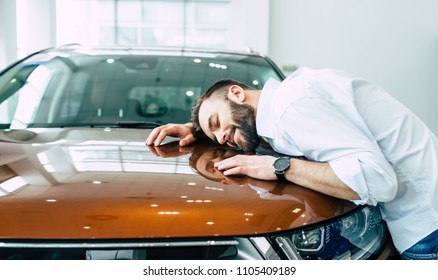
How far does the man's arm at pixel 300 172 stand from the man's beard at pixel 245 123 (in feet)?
Answer: 0.53

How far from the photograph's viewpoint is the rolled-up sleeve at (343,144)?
1.16m

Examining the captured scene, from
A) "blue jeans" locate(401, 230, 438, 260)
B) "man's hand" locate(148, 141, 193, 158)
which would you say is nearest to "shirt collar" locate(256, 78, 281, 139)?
"man's hand" locate(148, 141, 193, 158)

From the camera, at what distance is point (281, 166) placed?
1234 mm

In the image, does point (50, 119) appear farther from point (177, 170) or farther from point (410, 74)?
point (410, 74)

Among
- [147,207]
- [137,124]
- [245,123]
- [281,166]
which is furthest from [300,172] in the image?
[137,124]

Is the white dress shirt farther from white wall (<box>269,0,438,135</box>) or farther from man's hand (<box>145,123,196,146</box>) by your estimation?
white wall (<box>269,0,438,135</box>)

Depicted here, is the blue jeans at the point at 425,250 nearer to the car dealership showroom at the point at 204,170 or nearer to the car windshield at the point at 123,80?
the car dealership showroom at the point at 204,170

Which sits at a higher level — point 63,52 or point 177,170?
point 63,52

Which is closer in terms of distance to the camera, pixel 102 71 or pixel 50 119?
pixel 50 119

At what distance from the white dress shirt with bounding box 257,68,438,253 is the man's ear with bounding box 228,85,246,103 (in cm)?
6

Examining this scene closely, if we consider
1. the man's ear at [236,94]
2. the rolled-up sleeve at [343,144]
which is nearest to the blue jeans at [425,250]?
the rolled-up sleeve at [343,144]
